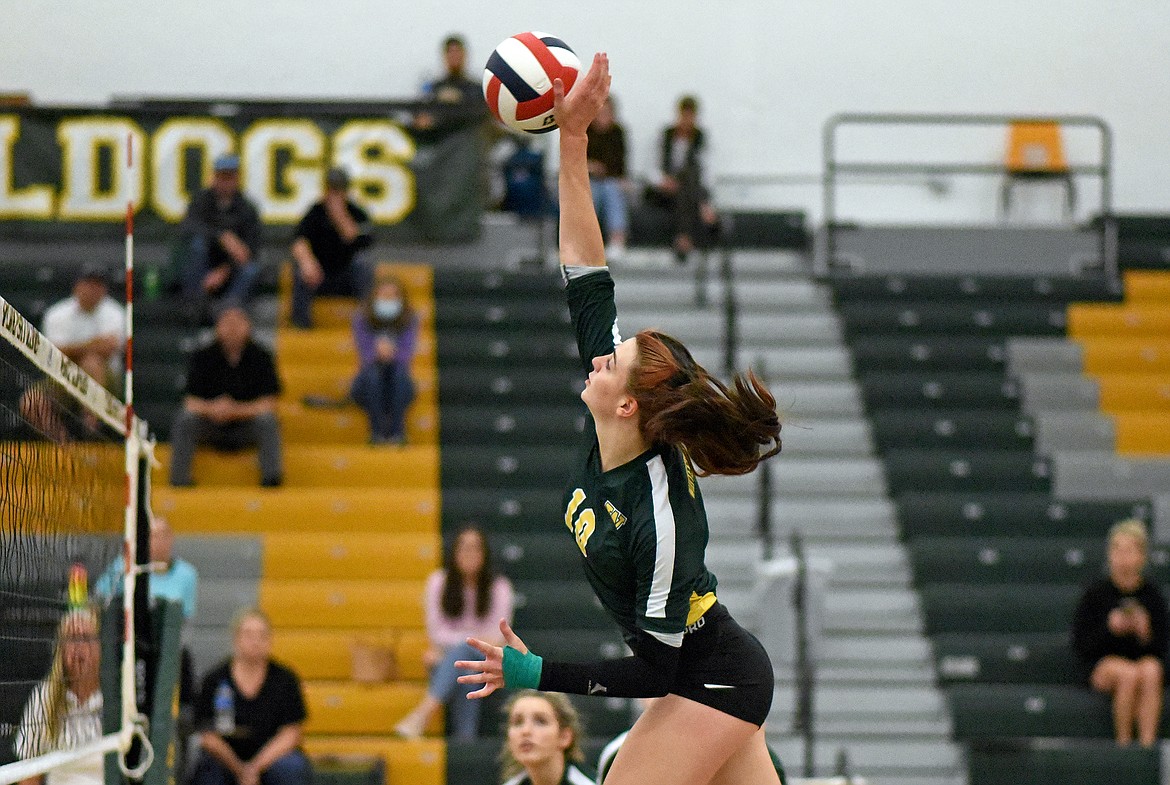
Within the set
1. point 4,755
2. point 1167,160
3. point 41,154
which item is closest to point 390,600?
point 41,154

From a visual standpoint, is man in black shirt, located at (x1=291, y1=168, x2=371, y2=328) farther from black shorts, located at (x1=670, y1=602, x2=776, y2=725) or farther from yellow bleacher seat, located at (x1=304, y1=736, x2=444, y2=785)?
black shorts, located at (x1=670, y1=602, x2=776, y2=725)

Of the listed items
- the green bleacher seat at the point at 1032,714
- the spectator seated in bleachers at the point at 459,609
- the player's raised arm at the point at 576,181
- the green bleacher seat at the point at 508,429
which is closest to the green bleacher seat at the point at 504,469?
the green bleacher seat at the point at 508,429

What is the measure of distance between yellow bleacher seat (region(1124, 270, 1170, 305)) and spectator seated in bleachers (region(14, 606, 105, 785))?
10626 millimetres

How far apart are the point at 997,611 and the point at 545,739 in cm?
591

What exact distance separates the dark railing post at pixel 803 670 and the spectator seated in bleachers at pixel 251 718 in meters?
2.72

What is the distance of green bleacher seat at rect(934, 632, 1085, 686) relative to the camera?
1109cm

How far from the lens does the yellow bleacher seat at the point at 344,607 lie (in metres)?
11.2

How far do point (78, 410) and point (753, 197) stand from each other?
11.2 m

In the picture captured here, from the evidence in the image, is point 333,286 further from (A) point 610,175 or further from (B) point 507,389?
(A) point 610,175

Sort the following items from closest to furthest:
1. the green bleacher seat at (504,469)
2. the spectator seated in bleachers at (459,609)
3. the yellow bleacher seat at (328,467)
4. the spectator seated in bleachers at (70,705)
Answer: the spectator seated in bleachers at (70,705)
the spectator seated in bleachers at (459,609)
the yellow bleacher seat at (328,467)
the green bleacher seat at (504,469)

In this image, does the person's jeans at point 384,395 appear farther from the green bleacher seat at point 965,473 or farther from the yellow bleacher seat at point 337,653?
the green bleacher seat at point 965,473

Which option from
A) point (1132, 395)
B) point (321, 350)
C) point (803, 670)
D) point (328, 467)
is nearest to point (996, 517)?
point (1132, 395)

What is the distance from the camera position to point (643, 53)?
1680 centimetres

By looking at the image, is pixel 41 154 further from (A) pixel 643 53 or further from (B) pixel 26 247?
(A) pixel 643 53
